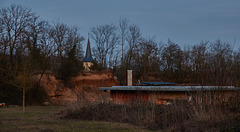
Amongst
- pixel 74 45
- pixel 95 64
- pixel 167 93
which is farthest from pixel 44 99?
pixel 167 93

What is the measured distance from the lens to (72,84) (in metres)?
48.2

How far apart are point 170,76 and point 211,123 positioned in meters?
40.7

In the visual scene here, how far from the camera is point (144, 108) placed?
17.0 metres

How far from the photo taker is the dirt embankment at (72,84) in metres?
44.9

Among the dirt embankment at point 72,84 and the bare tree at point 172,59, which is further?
the bare tree at point 172,59

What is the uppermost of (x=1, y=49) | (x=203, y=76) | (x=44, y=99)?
(x=1, y=49)

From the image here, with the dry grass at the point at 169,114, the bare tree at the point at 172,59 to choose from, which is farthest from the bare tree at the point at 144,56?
the dry grass at the point at 169,114

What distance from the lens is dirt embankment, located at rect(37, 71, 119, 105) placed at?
147 feet

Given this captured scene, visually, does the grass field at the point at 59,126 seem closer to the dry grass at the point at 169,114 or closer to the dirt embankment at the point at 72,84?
the dry grass at the point at 169,114

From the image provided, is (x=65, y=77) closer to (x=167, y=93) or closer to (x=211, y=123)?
(x=167, y=93)

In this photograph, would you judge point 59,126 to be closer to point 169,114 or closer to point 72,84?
point 169,114

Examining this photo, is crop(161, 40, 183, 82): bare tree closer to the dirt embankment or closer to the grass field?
the dirt embankment

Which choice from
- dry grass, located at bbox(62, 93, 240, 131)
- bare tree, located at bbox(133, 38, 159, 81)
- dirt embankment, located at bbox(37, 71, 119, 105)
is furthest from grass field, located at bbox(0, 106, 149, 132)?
bare tree, located at bbox(133, 38, 159, 81)

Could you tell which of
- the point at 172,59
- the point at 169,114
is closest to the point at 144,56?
the point at 172,59
